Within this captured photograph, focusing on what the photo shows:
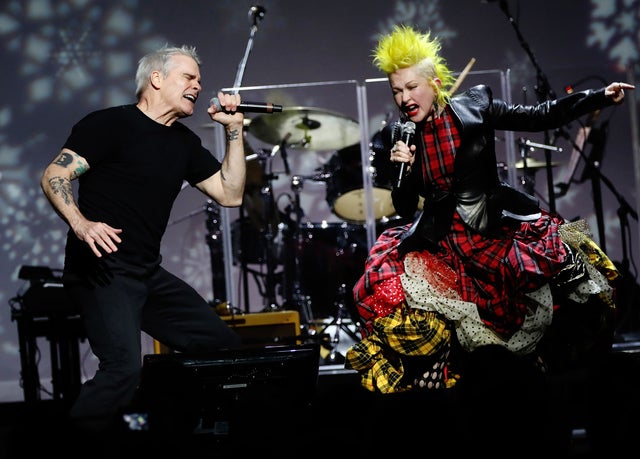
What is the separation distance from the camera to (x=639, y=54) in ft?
22.1

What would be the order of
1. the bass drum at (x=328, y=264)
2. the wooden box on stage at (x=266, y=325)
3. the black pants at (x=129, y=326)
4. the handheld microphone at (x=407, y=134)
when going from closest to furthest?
the black pants at (x=129, y=326), the handheld microphone at (x=407, y=134), the wooden box on stage at (x=266, y=325), the bass drum at (x=328, y=264)

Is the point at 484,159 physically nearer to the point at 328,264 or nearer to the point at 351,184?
the point at 351,184

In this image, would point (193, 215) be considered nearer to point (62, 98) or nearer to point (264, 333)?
point (62, 98)

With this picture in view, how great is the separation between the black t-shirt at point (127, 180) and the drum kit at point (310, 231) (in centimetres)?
248

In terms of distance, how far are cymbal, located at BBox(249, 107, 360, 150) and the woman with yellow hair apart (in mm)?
2357

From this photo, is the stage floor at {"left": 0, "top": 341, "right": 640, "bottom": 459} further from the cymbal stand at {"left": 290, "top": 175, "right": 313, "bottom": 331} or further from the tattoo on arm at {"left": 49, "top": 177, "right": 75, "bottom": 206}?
the cymbal stand at {"left": 290, "top": 175, "right": 313, "bottom": 331}

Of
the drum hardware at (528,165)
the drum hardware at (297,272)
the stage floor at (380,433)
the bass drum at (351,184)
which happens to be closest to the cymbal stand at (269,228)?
the drum hardware at (297,272)

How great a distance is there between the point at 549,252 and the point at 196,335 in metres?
1.58

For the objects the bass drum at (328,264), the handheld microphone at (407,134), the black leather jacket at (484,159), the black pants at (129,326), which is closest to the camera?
the black pants at (129,326)

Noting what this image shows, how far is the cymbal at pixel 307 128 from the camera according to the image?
5.60 metres

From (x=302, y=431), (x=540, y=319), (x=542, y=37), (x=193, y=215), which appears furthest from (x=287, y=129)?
(x=302, y=431)

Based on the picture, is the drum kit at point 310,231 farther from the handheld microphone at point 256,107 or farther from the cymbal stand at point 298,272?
the handheld microphone at point 256,107

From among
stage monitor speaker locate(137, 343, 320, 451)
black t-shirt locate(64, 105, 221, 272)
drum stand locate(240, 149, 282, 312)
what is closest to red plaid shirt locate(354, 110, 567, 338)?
stage monitor speaker locate(137, 343, 320, 451)

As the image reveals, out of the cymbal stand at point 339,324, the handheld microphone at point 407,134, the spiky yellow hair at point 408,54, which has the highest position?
the spiky yellow hair at point 408,54
